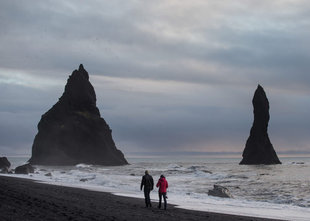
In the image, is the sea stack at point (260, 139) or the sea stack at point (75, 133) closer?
the sea stack at point (75, 133)

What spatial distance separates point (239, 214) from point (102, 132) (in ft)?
457

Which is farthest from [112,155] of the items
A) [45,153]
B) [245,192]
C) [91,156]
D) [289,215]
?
[289,215]

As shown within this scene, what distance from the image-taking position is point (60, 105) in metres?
162

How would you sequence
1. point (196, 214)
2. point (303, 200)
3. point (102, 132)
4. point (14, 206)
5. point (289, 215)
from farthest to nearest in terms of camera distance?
point (102, 132)
point (303, 200)
point (289, 215)
point (196, 214)
point (14, 206)

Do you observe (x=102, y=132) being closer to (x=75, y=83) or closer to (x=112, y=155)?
(x=112, y=155)

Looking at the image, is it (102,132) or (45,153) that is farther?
(102,132)

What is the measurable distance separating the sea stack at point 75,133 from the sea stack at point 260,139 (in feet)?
159

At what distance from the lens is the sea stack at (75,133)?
150 m

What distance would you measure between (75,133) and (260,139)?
70532 millimetres

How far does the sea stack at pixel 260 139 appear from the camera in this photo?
15725cm

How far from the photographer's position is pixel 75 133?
15612cm

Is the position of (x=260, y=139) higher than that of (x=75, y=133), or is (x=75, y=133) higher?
(x=75, y=133)

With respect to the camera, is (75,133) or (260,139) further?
(260,139)

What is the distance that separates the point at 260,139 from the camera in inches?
6398
